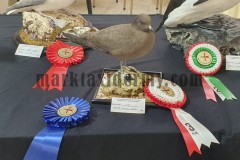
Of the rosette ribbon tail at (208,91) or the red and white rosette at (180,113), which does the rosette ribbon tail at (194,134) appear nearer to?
the red and white rosette at (180,113)

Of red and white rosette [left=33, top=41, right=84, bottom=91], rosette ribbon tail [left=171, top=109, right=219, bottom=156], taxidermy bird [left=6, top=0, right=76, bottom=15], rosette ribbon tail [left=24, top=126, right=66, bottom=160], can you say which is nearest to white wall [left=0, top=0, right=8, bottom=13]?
taxidermy bird [left=6, top=0, right=76, bottom=15]

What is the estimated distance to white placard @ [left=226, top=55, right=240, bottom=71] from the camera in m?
0.96

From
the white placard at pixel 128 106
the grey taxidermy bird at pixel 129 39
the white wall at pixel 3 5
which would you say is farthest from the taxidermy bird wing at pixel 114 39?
the white wall at pixel 3 5

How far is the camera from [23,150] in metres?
0.68

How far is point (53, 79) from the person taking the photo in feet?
2.92

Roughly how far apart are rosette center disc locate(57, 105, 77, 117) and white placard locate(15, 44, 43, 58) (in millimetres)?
376

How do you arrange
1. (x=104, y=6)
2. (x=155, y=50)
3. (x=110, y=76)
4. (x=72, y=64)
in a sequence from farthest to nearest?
(x=104, y=6) < (x=155, y=50) < (x=72, y=64) < (x=110, y=76)

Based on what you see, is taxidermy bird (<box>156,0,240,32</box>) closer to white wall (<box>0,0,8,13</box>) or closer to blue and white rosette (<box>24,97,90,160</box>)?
blue and white rosette (<box>24,97,90,160</box>)

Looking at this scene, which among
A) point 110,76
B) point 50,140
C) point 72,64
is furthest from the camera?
point 72,64

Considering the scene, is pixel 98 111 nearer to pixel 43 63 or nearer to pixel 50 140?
pixel 50 140

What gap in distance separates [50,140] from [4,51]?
1.75 feet

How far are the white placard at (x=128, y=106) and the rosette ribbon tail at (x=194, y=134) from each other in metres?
0.09

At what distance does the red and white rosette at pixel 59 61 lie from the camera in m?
0.87

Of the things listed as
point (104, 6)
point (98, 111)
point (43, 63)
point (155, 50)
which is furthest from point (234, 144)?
point (104, 6)
